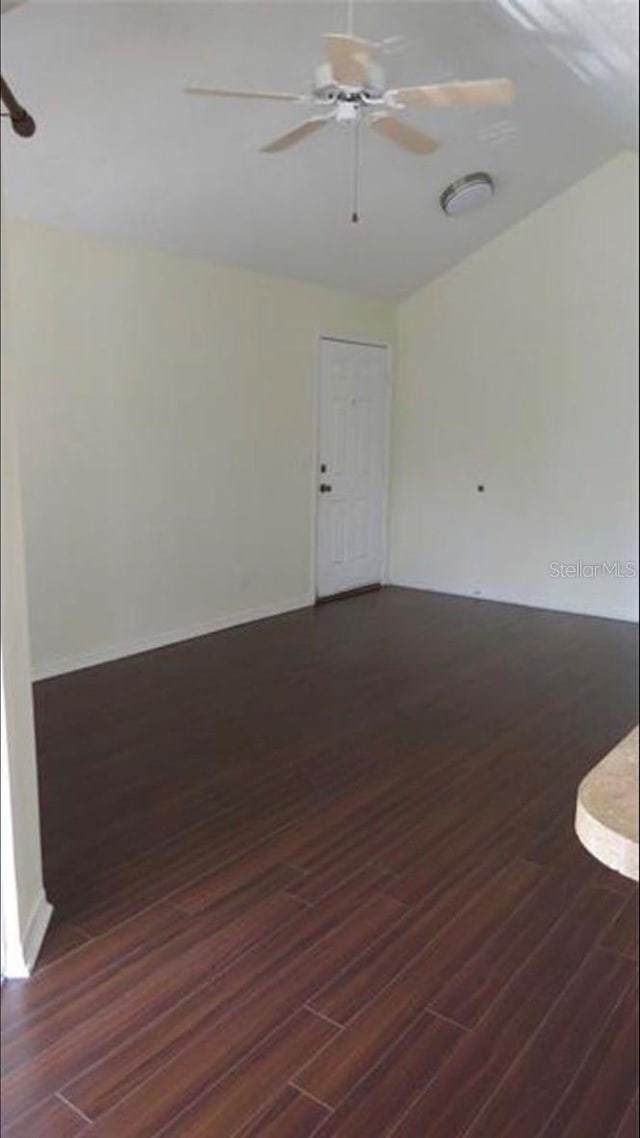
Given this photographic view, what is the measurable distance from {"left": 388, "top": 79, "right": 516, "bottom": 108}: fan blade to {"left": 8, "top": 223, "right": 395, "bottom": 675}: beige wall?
223 centimetres

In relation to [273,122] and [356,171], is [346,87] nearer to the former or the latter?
[273,122]

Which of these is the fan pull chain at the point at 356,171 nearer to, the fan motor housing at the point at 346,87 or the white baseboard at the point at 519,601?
the fan motor housing at the point at 346,87

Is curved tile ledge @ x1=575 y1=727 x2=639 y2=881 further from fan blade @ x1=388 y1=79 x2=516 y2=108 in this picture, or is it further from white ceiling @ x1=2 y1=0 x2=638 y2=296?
white ceiling @ x1=2 y1=0 x2=638 y2=296

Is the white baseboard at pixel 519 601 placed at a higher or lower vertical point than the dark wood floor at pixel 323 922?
higher

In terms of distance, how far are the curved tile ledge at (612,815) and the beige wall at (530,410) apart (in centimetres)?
521

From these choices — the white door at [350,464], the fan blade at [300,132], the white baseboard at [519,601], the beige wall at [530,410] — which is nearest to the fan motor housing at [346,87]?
the fan blade at [300,132]

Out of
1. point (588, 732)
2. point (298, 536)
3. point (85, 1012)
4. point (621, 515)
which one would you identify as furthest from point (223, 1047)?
point (621, 515)

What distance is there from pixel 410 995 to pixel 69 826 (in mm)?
1374

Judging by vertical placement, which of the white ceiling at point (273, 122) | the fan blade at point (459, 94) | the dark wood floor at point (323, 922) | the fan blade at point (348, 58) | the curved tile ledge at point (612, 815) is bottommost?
the dark wood floor at point (323, 922)

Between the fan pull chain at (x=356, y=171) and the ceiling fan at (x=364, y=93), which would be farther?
the fan pull chain at (x=356, y=171)

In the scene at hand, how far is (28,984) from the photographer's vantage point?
80.8 inches

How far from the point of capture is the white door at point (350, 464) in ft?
20.1

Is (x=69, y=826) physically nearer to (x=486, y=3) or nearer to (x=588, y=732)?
(x=588, y=732)

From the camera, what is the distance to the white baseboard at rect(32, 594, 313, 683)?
14.6 feet
